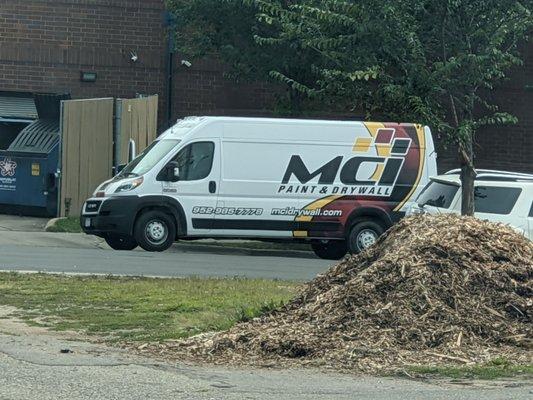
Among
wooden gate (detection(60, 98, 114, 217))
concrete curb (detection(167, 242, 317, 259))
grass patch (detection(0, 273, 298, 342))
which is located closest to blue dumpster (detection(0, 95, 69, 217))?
wooden gate (detection(60, 98, 114, 217))

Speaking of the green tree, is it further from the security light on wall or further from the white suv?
the security light on wall

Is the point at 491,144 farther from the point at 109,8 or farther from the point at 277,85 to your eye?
the point at 109,8

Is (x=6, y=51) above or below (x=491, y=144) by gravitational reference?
above

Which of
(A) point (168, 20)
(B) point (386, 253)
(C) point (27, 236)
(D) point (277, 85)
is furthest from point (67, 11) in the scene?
(B) point (386, 253)

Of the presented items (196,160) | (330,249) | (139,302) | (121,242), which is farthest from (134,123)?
(139,302)

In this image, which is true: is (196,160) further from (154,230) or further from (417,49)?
(417,49)

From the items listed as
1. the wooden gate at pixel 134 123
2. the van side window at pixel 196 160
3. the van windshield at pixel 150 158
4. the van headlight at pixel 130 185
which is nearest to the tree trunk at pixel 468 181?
the van side window at pixel 196 160

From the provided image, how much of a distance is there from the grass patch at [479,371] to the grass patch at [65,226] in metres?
14.1

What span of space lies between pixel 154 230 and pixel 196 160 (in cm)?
140

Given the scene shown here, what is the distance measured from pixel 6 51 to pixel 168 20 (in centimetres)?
404

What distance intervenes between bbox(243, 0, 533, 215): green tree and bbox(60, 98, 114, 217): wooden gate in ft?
34.1

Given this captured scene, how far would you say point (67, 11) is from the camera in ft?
84.1

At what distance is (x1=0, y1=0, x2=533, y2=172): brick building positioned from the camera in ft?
84.0

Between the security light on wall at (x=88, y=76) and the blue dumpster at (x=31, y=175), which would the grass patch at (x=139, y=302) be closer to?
the blue dumpster at (x=31, y=175)
